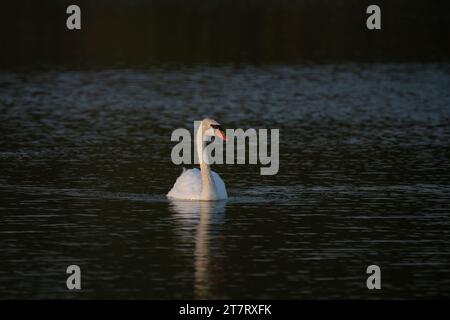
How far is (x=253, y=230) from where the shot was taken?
21703 mm

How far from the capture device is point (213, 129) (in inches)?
1000

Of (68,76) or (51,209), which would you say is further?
(68,76)

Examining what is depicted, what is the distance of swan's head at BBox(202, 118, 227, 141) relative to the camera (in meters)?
25.3

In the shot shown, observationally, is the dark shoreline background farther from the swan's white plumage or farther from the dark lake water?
the swan's white plumage

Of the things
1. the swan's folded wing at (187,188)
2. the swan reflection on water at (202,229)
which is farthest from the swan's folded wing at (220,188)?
the swan's folded wing at (187,188)

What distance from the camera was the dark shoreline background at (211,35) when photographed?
55000 millimetres

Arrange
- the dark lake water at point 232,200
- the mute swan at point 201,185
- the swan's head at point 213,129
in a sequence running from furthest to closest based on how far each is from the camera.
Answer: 1. the swan's head at point 213,129
2. the mute swan at point 201,185
3. the dark lake water at point 232,200

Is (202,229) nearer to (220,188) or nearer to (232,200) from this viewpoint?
(220,188)

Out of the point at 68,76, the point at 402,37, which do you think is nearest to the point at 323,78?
the point at 68,76

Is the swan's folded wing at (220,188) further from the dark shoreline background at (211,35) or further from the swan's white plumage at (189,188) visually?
the dark shoreline background at (211,35)

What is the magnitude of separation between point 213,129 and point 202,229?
396 centimetres

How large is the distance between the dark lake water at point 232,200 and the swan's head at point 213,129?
3.84ft

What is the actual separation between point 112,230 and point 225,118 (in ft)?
54.3
